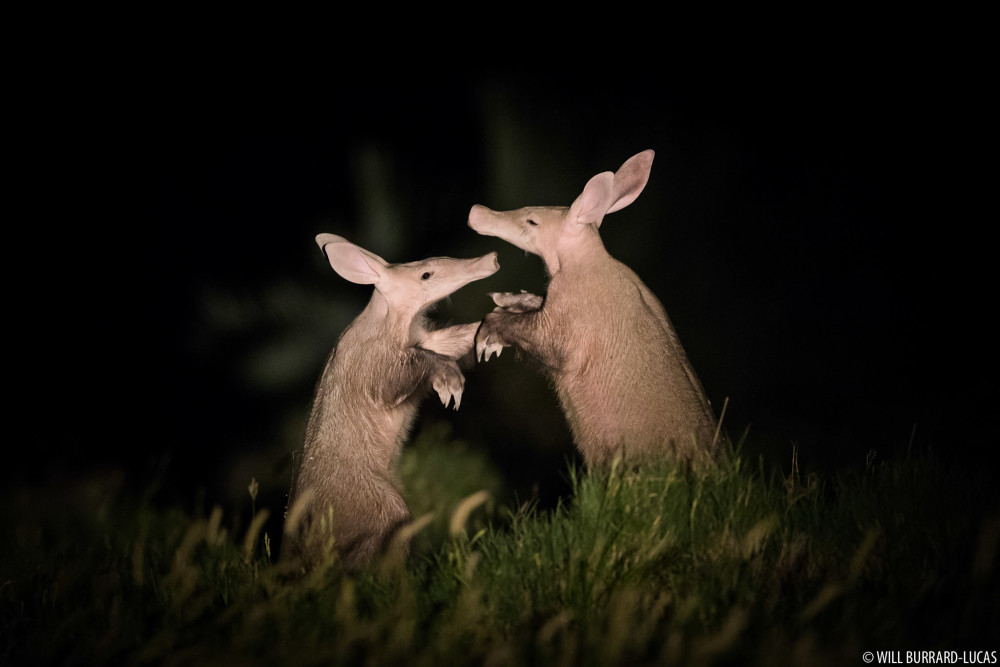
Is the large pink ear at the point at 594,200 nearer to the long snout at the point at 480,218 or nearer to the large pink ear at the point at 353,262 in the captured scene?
the long snout at the point at 480,218

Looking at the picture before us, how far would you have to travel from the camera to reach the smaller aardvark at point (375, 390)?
487 centimetres

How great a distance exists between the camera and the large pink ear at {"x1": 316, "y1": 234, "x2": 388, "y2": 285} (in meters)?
5.19

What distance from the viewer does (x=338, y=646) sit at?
2568mm

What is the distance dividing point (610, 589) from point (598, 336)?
7.78 feet

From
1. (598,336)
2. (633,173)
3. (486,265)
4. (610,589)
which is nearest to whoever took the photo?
(610,589)

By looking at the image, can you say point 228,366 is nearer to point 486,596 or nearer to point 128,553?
point 128,553

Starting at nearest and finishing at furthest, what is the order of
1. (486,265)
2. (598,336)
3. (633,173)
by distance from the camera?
(598,336)
(486,265)
(633,173)

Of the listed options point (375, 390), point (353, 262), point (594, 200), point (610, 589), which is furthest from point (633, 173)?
point (610, 589)

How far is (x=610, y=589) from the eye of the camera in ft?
10.1

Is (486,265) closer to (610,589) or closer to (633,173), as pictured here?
(633,173)

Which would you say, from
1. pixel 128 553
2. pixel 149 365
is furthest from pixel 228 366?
pixel 128 553

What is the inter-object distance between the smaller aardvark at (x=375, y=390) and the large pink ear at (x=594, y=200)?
66 centimetres

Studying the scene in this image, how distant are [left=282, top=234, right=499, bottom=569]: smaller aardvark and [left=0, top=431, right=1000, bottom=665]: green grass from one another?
80 cm

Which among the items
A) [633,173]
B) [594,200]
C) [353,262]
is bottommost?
[353,262]
